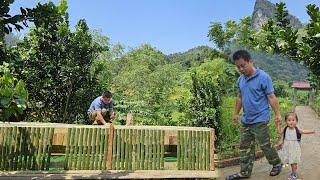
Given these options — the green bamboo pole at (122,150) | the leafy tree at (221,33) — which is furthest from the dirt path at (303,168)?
the leafy tree at (221,33)

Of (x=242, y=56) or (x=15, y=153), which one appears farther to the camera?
(x=15, y=153)

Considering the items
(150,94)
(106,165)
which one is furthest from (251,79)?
(150,94)

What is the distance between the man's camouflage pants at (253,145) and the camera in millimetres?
6410

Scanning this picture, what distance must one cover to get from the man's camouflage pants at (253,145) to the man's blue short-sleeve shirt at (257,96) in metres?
0.11

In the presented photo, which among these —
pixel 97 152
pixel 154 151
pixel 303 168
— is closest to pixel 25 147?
pixel 97 152

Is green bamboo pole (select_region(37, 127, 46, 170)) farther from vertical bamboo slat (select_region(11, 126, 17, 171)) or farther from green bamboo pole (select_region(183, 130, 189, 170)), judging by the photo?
green bamboo pole (select_region(183, 130, 189, 170))

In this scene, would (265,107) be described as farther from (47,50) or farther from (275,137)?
(47,50)

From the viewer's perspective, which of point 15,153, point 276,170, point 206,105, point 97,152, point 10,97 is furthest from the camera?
point 206,105

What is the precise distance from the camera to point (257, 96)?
20.9 feet

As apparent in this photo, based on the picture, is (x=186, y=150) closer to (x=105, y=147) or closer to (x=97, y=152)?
(x=105, y=147)

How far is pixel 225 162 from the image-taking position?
923 cm

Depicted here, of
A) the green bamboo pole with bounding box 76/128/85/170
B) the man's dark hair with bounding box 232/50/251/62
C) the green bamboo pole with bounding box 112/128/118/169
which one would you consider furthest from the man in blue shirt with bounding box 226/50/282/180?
the green bamboo pole with bounding box 76/128/85/170

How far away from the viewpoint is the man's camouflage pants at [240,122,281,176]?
641 centimetres

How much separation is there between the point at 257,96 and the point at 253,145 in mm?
766
